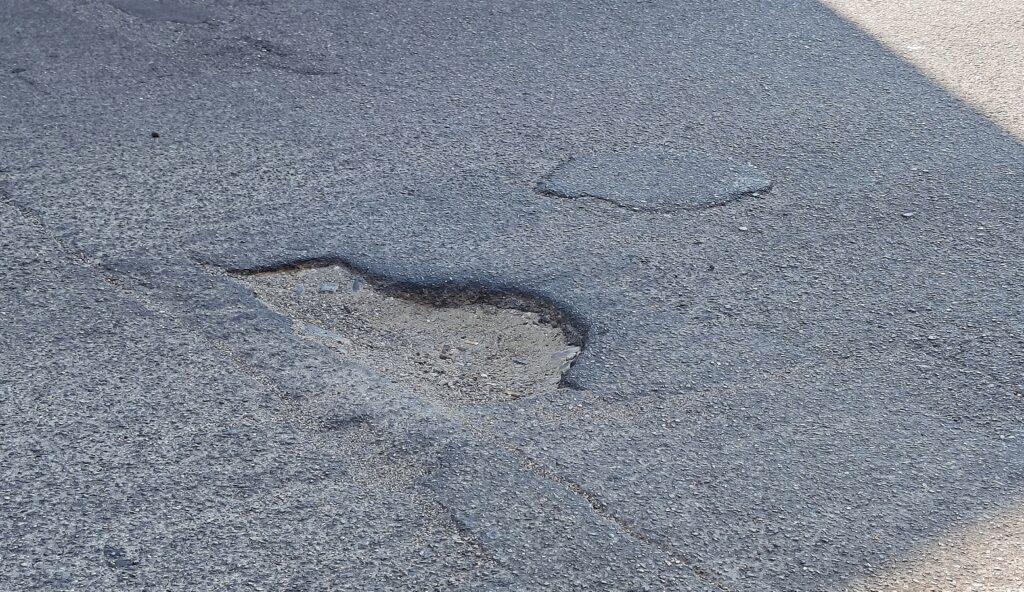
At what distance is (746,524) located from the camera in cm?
255

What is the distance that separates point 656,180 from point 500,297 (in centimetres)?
108

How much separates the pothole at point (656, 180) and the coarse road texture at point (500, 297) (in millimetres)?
23

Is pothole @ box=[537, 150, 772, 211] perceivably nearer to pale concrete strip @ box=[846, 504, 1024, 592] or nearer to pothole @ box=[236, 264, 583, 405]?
pothole @ box=[236, 264, 583, 405]

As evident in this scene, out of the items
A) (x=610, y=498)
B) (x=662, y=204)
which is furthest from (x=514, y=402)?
(x=662, y=204)

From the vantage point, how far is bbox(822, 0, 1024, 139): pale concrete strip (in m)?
5.20

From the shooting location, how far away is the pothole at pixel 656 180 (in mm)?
4102

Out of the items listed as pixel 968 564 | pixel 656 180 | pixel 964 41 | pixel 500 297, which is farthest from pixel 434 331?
pixel 964 41

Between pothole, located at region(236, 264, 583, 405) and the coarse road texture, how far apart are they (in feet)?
0.19

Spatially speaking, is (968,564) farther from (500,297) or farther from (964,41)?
(964,41)

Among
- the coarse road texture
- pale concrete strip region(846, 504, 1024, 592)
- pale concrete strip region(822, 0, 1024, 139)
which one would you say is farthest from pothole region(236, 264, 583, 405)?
pale concrete strip region(822, 0, 1024, 139)

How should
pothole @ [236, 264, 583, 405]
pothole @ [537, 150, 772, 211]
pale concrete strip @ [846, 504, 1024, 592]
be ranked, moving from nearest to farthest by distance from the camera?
pale concrete strip @ [846, 504, 1024, 592] → pothole @ [236, 264, 583, 405] → pothole @ [537, 150, 772, 211]

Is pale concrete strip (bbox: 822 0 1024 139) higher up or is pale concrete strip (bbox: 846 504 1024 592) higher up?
pale concrete strip (bbox: 822 0 1024 139)

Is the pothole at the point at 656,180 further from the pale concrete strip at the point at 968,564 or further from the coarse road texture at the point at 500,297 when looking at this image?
the pale concrete strip at the point at 968,564

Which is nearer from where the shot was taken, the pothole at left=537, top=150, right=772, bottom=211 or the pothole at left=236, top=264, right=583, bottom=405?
the pothole at left=236, top=264, right=583, bottom=405
